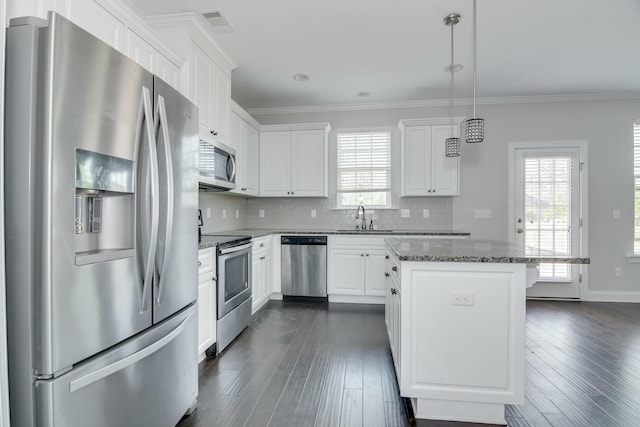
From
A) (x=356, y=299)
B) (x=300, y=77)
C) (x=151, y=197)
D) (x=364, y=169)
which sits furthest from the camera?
(x=364, y=169)

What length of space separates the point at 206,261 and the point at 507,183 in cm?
396

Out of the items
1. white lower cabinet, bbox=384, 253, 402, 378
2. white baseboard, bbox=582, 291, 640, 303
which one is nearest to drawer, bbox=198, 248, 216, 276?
white lower cabinet, bbox=384, 253, 402, 378

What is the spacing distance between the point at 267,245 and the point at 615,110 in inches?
192

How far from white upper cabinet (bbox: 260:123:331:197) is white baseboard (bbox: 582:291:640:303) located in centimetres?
374

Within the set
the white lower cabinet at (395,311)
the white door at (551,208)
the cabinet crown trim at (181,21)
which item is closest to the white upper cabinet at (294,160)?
the cabinet crown trim at (181,21)

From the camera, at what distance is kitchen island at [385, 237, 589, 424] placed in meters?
1.66

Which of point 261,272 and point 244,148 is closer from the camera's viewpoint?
point 261,272

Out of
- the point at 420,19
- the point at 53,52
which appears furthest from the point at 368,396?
the point at 420,19

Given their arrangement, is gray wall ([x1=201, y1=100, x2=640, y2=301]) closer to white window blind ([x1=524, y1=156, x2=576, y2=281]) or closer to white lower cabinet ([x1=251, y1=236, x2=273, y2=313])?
white window blind ([x1=524, y1=156, x2=576, y2=281])

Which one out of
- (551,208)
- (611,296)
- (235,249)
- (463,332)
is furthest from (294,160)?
(611,296)

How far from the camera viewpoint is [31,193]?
38.5 inches

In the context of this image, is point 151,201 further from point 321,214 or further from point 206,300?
point 321,214

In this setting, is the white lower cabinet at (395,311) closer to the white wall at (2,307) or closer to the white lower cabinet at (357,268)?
the white lower cabinet at (357,268)

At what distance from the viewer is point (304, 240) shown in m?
4.02
